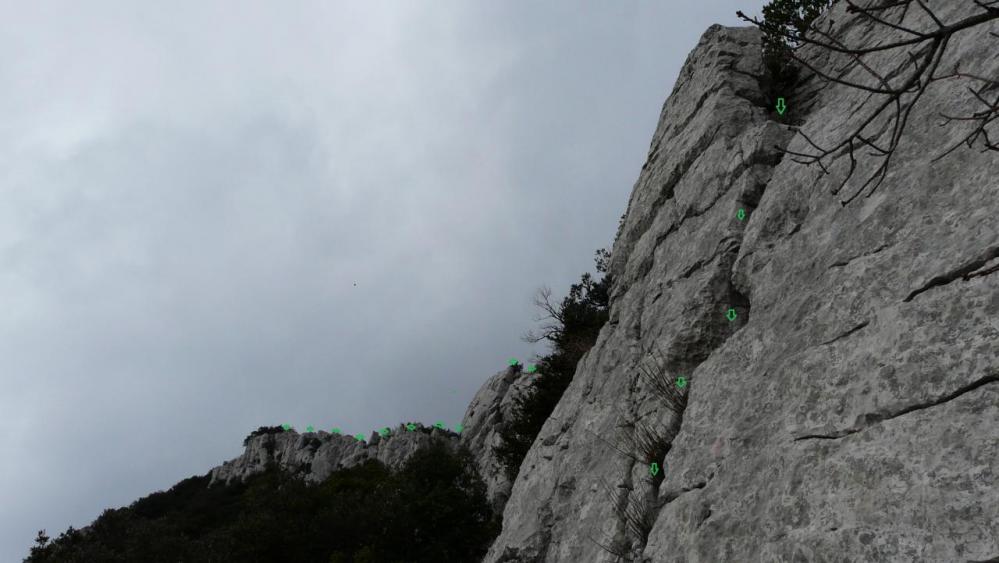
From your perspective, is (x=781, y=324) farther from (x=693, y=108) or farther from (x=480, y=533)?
(x=480, y=533)

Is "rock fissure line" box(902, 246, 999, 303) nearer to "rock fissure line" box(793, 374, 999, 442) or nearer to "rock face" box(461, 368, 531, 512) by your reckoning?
"rock fissure line" box(793, 374, 999, 442)

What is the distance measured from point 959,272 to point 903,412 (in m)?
1.07

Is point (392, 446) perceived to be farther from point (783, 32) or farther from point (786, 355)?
point (783, 32)

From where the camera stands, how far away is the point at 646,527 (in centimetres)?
633

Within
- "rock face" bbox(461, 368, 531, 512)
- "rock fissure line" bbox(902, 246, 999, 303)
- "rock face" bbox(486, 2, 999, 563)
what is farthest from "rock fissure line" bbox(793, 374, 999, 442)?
"rock face" bbox(461, 368, 531, 512)

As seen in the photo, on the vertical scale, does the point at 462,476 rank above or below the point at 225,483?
below

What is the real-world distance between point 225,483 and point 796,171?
5616 cm

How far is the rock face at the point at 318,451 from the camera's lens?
40.7 m

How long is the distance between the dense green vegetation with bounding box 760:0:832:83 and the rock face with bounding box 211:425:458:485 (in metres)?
27.2

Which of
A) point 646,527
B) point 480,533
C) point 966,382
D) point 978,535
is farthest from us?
point 480,533

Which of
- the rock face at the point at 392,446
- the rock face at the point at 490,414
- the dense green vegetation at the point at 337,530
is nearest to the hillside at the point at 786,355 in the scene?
the dense green vegetation at the point at 337,530

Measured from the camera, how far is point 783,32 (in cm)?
288

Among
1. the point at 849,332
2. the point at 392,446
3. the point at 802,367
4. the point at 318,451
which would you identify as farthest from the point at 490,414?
the point at 849,332

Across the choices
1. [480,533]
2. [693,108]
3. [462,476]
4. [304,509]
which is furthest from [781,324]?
[304,509]
